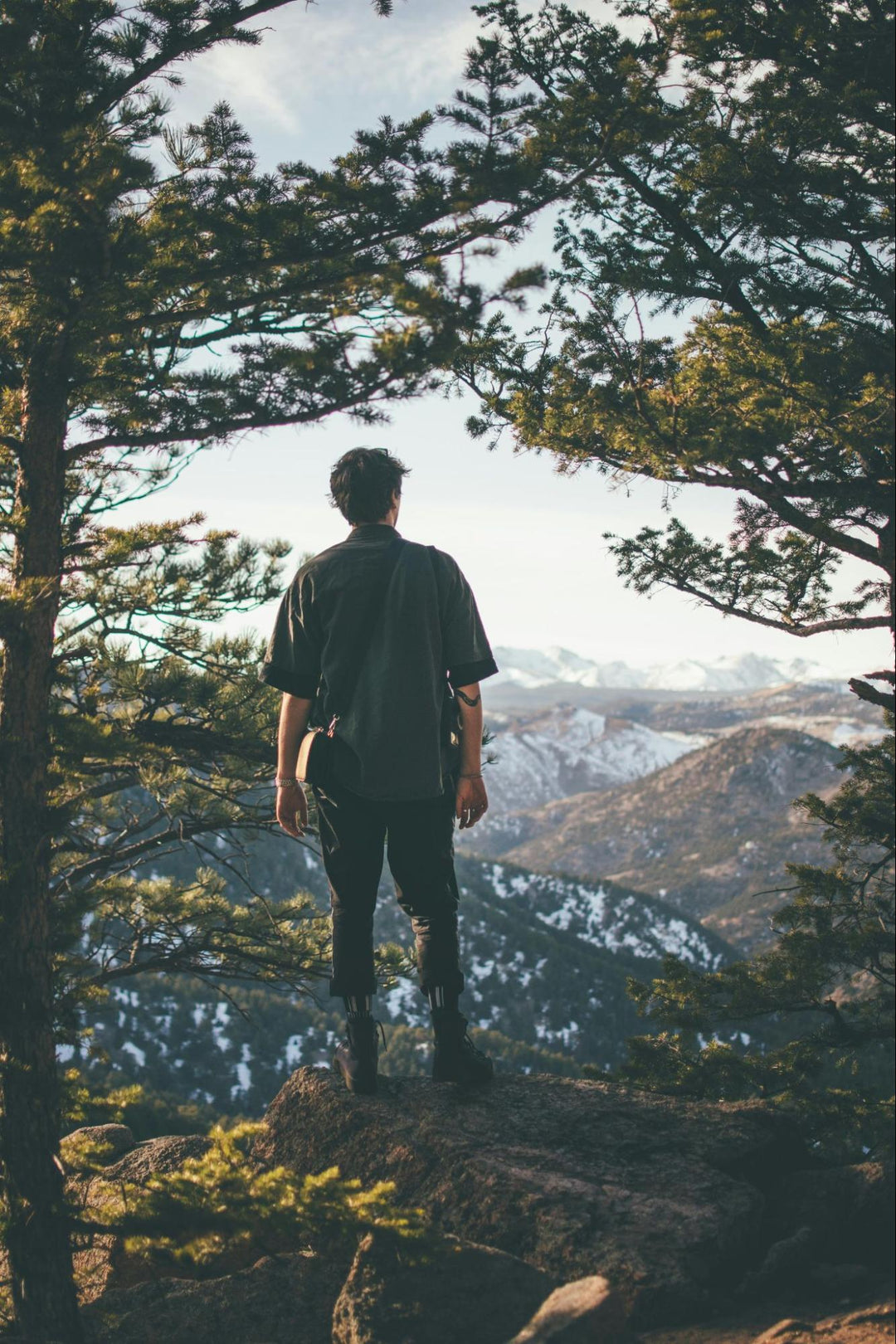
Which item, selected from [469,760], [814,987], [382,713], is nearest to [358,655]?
[382,713]

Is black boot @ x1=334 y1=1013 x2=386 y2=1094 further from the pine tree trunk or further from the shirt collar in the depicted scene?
the shirt collar

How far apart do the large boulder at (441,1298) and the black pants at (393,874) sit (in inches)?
44.6

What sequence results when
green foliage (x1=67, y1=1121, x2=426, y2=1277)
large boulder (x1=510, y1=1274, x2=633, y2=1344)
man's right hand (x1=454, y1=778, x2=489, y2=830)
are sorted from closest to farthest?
large boulder (x1=510, y1=1274, x2=633, y2=1344) → green foliage (x1=67, y1=1121, x2=426, y2=1277) → man's right hand (x1=454, y1=778, x2=489, y2=830)

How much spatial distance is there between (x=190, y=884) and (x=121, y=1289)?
4.91 meters

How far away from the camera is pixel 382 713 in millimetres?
4277

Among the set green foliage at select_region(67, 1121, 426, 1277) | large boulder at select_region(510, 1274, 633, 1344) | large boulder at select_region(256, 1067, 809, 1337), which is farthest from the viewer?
large boulder at select_region(256, 1067, 809, 1337)

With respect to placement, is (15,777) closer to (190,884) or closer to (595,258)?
(190,884)

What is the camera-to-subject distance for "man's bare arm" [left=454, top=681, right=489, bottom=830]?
4.50 m

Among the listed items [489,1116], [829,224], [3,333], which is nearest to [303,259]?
[3,333]

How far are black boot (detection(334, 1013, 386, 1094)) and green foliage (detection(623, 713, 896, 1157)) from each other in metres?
2.60

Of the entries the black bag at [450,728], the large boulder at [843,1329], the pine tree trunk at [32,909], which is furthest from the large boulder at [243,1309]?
the black bag at [450,728]

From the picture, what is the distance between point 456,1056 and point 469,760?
1.58 meters

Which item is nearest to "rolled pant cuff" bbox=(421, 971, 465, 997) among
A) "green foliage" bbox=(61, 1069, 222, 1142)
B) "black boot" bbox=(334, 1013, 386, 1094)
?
"black boot" bbox=(334, 1013, 386, 1094)

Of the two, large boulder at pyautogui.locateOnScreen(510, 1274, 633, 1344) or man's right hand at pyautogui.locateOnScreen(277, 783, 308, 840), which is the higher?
man's right hand at pyautogui.locateOnScreen(277, 783, 308, 840)
